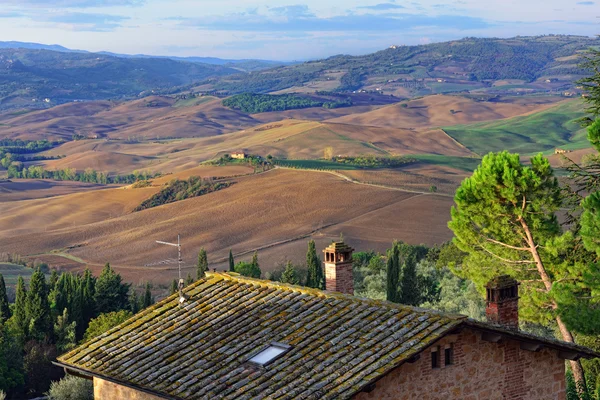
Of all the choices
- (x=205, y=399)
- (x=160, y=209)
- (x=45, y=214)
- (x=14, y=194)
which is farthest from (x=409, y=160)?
(x=205, y=399)

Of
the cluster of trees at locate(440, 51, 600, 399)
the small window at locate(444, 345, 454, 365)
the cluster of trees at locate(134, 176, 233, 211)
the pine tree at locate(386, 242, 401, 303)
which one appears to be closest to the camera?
the small window at locate(444, 345, 454, 365)

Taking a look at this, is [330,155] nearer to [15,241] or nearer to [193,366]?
[15,241]

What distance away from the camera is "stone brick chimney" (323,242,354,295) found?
18547mm

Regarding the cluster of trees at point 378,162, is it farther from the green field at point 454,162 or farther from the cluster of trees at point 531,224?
the cluster of trees at point 531,224

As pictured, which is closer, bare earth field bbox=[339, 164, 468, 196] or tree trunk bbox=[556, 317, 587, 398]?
tree trunk bbox=[556, 317, 587, 398]

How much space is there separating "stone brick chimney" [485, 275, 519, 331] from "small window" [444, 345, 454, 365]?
1579mm

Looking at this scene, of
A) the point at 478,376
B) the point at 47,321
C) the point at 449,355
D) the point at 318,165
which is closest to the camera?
the point at 449,355

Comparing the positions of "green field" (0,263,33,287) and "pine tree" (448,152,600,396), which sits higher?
"pine tree" (448,152,600,396)

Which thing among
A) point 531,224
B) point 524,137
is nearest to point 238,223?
point 531,224

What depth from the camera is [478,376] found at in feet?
52.4

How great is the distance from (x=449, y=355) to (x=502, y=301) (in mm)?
1923

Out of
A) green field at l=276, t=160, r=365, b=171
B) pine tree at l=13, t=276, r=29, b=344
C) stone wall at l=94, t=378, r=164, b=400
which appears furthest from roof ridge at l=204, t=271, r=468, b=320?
green field at l=276, t=160, r=365, b=171

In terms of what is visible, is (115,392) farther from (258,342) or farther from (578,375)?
(578,375)

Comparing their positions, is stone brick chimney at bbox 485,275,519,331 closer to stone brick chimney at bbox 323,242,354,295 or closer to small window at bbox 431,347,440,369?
small window at bbox 431,347,440,369
